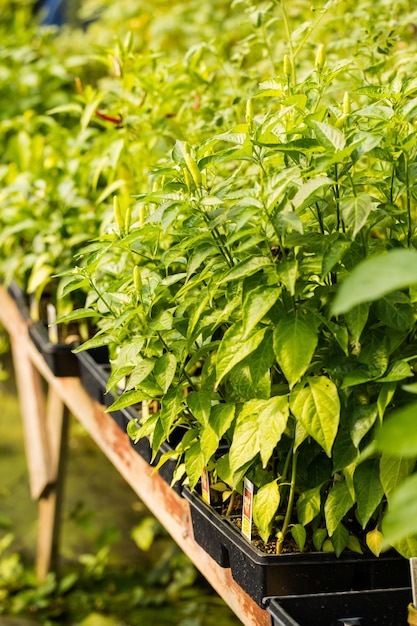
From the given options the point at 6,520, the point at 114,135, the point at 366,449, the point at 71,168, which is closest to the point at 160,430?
the point at 366,449

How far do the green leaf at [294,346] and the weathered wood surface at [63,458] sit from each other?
1.34 ft

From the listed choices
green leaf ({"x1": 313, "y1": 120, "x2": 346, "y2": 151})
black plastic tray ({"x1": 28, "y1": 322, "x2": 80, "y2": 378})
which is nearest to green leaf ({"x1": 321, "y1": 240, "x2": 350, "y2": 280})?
green leaf ({"x1": 313, "y1": 120, "x2": 346, "y2": 151})

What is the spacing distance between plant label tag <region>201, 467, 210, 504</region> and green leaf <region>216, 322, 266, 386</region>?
11.4 inches

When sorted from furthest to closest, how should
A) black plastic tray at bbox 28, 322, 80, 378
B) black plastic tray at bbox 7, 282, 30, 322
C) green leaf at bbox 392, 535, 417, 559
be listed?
black plastic tray at bbox 7, 282, 30, 322 < black plastic tray at bbox 28, 322, 80, 378 < green leaf at bbox 392, 535, 417, 559

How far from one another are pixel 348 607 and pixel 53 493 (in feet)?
6.99

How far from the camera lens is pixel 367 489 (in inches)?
43.0

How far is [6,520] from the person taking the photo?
141 inches

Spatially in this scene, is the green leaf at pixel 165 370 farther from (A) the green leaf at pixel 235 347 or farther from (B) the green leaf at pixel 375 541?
(B) the green leaf at pixel 375 541

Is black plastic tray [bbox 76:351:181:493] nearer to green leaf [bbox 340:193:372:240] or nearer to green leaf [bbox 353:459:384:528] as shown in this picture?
green leaf [bbox 353:459:384:528]

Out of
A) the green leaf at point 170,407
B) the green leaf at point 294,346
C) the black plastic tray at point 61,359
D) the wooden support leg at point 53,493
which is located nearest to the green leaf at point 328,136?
the green leaf at point 294,346

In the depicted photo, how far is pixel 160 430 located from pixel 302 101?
20.0 inches

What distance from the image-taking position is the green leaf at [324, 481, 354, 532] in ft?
3.65

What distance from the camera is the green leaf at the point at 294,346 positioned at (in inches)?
39.8

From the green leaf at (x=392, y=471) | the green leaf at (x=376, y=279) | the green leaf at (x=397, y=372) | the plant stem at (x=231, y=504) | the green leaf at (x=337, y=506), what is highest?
the green leaf at (x=376, y=279)
